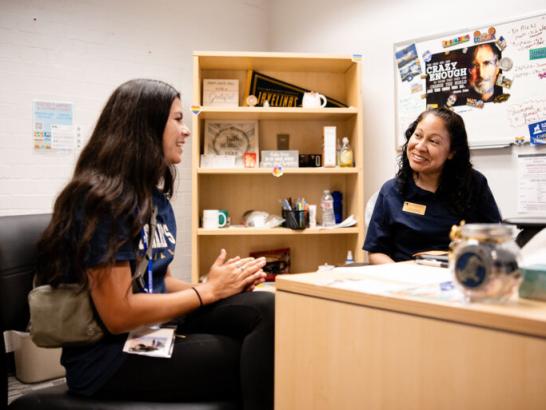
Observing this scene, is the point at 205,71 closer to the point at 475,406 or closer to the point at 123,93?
the point at 123,93

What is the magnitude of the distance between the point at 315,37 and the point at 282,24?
0.35 meters

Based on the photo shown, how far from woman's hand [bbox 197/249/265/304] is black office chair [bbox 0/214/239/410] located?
29 cm

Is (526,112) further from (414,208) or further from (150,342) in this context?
(150,342)

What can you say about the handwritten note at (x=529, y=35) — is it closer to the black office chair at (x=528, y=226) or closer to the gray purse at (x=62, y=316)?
the black office chair at (x=528, y=226)

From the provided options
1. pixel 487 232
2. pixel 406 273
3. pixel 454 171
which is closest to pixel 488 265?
pixel 487 232

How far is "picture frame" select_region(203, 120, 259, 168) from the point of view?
3189 mm

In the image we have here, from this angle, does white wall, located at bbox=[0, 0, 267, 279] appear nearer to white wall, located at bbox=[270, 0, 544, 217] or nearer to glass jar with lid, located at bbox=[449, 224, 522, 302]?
white wall, located at bbox=[270, 0, 544, 217]

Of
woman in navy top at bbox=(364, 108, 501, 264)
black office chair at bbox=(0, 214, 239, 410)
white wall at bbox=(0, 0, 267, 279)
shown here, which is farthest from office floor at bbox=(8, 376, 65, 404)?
woman in navy top at bbox=(364, 108, 501, 264)

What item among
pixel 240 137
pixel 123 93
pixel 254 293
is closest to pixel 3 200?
pixel 240 137

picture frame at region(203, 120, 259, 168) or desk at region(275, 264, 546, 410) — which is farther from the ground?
picture frame at region(203, 120, 259, 168)

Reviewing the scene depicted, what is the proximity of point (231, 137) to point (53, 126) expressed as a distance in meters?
1.12

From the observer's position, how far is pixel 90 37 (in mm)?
3041

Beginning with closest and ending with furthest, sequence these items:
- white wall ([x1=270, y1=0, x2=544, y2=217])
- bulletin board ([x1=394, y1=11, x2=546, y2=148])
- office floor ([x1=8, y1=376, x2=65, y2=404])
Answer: office floor ([x1=8, y1=376, x2=65, y2=404]) → bulletin board ([x1=394, y1=11, x2=546, y2=148]) → white wall ([x1=270, y1=0, x2=544, y2=217])

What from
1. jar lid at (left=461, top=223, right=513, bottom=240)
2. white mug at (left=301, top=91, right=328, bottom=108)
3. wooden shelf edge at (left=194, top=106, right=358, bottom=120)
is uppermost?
white mug at (left=301, top=91, right=328, bottom=108)
